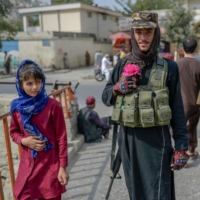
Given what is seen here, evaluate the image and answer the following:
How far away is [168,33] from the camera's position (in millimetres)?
19984

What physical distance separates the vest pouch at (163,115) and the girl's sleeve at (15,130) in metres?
1.05

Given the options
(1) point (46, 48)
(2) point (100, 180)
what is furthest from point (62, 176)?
(1) point (46, 48)

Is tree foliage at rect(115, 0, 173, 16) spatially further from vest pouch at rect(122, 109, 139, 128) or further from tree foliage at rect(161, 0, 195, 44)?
vest pouch at rect(122, 109, 139, 128)

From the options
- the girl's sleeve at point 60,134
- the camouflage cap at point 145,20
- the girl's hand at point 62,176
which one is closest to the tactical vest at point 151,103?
the camouflage cap at point 145,20

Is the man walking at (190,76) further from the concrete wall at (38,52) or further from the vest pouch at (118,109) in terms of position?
the concrete wall at (38,52)

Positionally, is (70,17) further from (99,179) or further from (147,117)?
(147,117)

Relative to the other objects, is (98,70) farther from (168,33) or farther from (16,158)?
(16,158)

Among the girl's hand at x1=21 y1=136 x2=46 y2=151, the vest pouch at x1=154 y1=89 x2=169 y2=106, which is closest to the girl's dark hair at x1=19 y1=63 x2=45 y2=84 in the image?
the girl's hand at x1=21 y1=136 x2=46 y2=151

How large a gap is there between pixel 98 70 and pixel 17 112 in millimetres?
13923

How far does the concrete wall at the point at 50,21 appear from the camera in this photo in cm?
3266

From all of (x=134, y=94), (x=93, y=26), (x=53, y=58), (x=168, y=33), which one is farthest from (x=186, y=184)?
(x=93, y=26)

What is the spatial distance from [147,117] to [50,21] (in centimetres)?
3244

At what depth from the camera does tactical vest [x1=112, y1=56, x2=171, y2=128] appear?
221 centimetres

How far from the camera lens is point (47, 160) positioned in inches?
93.2
